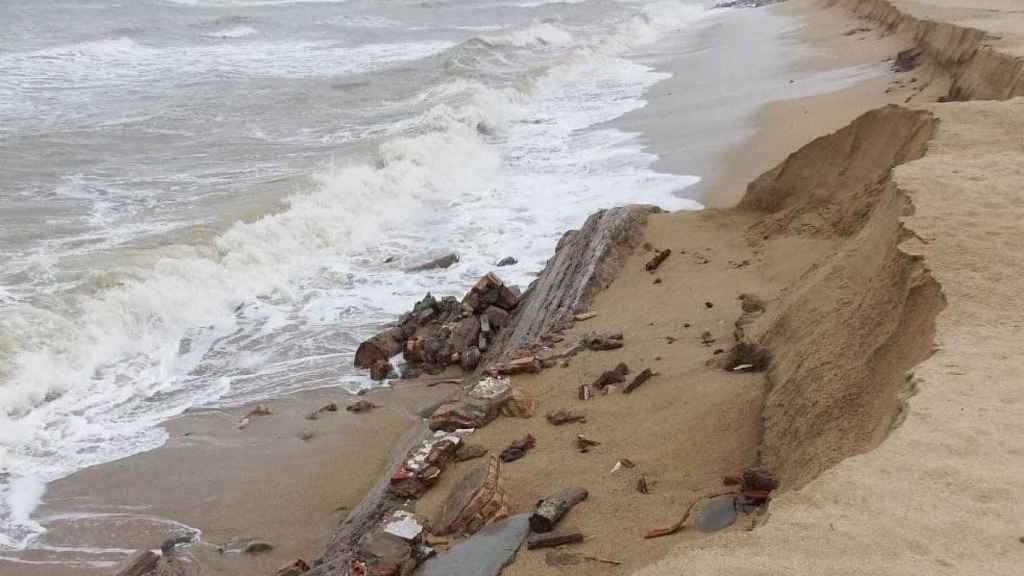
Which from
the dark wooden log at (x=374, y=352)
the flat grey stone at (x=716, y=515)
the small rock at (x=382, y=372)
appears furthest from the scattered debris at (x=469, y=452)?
the dark wooden log at (x=374, y=352)

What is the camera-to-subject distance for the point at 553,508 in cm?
446

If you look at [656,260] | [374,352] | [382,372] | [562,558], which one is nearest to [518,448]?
[562,558]

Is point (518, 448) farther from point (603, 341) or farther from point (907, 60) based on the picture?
point (907, 60)

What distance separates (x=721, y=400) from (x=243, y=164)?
39.0 ft

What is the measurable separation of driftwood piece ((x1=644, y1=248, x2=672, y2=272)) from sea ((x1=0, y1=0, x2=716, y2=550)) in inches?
64.9

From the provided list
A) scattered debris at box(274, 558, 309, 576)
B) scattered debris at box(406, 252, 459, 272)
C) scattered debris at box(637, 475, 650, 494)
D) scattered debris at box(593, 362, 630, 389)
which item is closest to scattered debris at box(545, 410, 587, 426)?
scattered debris at box(593, 362, 630, 389)

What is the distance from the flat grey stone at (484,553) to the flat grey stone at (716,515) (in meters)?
0.86

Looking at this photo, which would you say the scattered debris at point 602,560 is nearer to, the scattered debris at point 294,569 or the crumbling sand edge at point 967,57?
the scattered debris at point 294,569

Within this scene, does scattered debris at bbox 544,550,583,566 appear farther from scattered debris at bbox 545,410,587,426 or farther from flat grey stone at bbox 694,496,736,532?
scattered debris at bbox 545,410,587,426

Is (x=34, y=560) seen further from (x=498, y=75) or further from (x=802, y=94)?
(x=498, y=75)

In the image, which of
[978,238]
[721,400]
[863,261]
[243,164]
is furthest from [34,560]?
[243,164]

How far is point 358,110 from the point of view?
776 inches

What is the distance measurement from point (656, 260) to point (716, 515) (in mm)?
4453

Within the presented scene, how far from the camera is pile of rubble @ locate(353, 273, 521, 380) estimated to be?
8086mm
